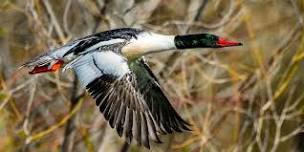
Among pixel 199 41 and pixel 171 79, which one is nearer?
pixel 199 41

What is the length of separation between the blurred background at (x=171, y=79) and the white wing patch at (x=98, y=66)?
7.49ft

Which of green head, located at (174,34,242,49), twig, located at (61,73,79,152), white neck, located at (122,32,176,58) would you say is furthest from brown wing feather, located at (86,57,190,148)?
twig, located at (61,73,79,152)

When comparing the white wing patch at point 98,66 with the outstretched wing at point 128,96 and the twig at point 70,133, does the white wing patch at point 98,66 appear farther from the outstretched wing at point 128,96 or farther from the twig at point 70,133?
the twig at point 70,133

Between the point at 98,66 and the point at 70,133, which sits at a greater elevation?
the point at 98,66

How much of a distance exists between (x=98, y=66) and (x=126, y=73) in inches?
7.3

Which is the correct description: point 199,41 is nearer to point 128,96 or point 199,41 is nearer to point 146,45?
point 146,45

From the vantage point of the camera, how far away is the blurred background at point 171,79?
367 inches

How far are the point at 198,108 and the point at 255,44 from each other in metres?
0.68

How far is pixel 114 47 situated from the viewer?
273 inches

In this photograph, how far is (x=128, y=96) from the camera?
Result: 698 cm

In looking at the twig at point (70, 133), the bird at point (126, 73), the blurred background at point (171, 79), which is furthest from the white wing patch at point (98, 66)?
the twig at point (70, 133)

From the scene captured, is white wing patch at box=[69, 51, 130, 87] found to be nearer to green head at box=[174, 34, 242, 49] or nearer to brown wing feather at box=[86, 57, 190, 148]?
brown wing feather at box=[86, 57, 190, 148]

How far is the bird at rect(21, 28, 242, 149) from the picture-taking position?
268 inches

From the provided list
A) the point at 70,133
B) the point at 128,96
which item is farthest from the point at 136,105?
the point at 70,133
